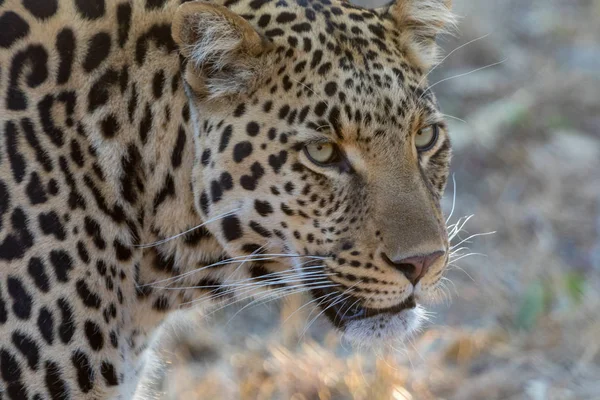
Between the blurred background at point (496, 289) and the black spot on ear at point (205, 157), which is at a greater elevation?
the black spot on ear at point (205, 157)

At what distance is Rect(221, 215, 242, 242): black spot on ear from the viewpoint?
15.1 feet

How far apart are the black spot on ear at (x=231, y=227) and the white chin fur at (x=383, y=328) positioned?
68 cm

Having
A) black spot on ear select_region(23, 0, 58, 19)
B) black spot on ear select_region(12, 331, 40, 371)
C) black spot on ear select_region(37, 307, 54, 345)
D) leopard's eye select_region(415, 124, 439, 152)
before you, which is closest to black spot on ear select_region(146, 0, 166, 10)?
black spot on ear select_region(23, 0, 58, 19)

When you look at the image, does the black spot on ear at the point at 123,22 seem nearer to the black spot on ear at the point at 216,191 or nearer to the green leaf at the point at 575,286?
the black spot on ear at the point at 216,191

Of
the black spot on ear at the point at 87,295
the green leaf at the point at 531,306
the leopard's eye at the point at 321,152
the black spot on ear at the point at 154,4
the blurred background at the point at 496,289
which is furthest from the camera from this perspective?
the green leaf at the point at 531,306

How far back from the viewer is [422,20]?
5027 mm

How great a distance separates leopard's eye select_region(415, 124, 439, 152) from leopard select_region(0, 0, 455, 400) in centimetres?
6

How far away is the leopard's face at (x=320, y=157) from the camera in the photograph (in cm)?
448

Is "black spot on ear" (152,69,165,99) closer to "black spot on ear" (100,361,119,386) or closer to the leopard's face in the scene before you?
the leopard's face

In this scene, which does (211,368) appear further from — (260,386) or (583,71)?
(583,71)

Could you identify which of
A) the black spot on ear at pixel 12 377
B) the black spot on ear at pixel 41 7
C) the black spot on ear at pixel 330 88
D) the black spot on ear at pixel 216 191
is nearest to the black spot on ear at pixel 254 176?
the black spot on ear at pixel 216 191

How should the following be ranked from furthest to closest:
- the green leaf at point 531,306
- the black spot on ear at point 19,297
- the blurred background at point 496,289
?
the green leaf at point 531,306 → the blurred background at point 496,289 → the black spot on ear at point 19,297

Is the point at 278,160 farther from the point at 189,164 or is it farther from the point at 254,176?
the point at 189,164

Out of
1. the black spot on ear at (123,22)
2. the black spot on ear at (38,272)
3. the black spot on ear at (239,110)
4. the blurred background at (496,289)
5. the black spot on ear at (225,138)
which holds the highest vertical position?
the black spot on ear at (123,22)
